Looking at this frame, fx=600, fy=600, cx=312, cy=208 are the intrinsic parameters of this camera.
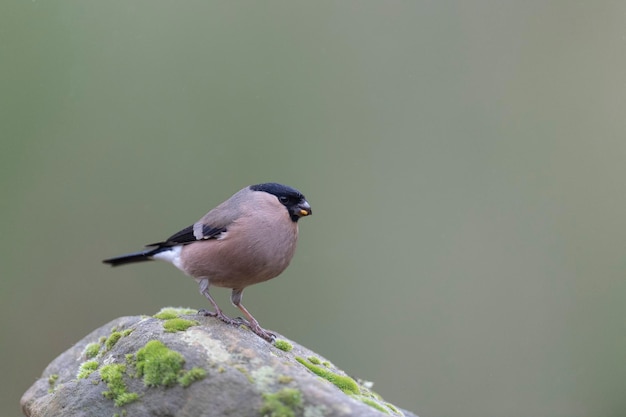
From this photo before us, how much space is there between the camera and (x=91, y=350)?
4.77 metres

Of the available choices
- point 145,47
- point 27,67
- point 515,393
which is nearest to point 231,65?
point 145,47

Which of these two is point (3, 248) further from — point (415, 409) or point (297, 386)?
point (297, 386)

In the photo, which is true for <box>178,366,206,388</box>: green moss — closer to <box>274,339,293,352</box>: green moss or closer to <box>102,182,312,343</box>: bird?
<box>102,182,312,343</box>: bird

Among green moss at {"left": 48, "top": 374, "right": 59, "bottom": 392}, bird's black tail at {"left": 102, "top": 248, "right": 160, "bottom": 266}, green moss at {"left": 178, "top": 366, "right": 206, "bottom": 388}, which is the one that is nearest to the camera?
green moss at {"left": 178, "top": 366, "right": 206, "bottom": 388}

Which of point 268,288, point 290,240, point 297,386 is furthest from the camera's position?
point 268,288

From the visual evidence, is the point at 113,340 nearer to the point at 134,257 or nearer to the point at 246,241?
the point at 134,257

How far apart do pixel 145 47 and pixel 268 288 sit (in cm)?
382

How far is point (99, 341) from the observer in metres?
4.92

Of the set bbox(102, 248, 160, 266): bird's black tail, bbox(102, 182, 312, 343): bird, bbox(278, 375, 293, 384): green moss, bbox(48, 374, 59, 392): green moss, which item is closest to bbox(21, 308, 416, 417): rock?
bbox(278, 375, 293, 384): green moss

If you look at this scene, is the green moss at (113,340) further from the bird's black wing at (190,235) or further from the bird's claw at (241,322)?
the bird's black wing at (190,235)

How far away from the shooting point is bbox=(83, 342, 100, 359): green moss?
15.5 feet

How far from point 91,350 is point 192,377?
5.92ft

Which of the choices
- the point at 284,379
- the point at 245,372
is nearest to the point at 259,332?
the point at 245,372

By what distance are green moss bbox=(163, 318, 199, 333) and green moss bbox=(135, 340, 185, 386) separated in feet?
0.48
